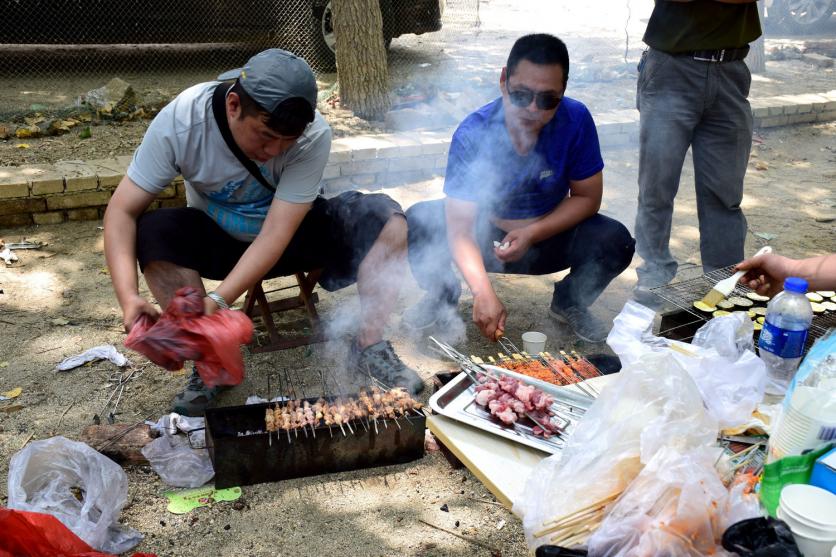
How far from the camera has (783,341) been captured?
2.75m

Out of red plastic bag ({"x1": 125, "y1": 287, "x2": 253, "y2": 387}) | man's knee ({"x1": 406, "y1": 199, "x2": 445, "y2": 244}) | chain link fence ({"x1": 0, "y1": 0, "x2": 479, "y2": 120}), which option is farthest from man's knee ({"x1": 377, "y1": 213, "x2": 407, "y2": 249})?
chain link fence ({"x1": 0, "y1": 0, "x2": 479, "y2": 120})

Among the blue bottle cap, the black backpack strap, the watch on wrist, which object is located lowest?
the watch on wrist

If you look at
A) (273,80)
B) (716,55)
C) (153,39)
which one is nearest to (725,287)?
(716,55)

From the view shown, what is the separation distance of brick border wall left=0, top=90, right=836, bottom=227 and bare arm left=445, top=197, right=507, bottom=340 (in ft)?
8.56

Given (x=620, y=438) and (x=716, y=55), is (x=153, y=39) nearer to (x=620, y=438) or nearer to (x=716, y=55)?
(x=716, y=55)

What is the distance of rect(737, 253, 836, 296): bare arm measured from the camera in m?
2.96

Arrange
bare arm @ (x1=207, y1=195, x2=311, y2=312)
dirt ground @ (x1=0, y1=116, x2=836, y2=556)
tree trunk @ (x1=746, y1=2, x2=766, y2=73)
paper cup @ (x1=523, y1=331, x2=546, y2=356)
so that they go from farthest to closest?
tree trunk @ (x1=746, y1=2, x2=766, y2=73) → paper cup @ (x1=523, y1=331, x2=546, y2=356) → bare arm @ (x1=207, y1=195, x2=311, y2=312) → dirt ground @ (x1=0, y1=116, x2=836, y2=556)

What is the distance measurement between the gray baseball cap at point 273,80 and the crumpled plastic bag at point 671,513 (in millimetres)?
1994

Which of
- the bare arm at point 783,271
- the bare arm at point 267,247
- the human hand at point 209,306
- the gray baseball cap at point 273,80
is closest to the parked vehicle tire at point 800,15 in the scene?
the bare arm at point 783,271

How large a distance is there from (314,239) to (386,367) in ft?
2.52

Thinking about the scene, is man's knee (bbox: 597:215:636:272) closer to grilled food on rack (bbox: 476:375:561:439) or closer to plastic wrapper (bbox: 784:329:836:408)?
grilled food on rack (bbox: 476:375:561:439)

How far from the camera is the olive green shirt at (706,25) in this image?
4.34m

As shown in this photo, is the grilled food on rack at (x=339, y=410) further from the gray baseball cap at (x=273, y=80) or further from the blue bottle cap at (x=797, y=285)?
the blue bottle cap at (x=797, y=285)

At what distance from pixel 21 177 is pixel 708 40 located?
4895mm
